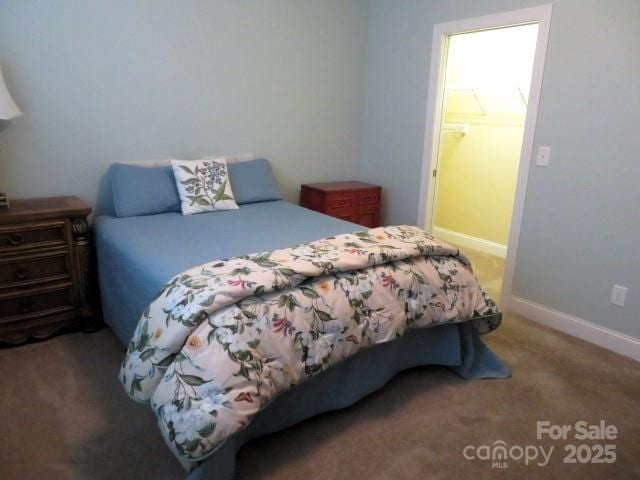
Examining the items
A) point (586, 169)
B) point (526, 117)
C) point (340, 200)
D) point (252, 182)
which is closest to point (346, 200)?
point (340, 200)

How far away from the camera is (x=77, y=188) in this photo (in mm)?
2871

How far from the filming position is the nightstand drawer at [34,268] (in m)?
2.37

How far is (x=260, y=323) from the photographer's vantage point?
1568 millimetres

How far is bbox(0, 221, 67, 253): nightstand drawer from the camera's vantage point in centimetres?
232

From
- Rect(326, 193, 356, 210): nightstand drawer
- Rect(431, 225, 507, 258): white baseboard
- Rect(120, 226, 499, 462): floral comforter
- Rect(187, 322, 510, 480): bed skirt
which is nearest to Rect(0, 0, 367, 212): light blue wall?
Rect(326, 193, 356, 210): nightstand drawer

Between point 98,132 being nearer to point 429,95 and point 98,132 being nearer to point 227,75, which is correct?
point 227,75

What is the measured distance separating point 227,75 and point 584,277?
2805mm

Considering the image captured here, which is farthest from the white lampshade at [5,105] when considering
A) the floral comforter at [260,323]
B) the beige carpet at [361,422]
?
the floral comforter at [260,323]

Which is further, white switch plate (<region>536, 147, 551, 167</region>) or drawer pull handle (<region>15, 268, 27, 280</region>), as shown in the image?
white switch plate (<region>536, 147, 551, 167</region>)

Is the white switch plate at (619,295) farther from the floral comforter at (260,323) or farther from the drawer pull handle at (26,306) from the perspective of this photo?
the drawer pull handle at (26,306)

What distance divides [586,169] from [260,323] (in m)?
2.21

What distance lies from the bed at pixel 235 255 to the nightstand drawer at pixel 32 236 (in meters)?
0.22

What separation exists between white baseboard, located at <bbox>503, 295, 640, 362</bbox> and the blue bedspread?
54.8 inches

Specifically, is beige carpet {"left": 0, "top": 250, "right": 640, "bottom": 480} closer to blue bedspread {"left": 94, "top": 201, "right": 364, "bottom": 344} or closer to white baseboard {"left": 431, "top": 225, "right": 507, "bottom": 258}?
blue bedspread {"left": 94, "top": 201, "right": 364, "bottom": 344}
